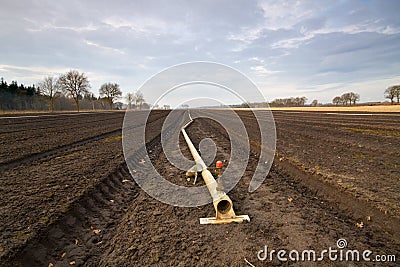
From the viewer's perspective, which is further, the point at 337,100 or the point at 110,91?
the point at 337,100

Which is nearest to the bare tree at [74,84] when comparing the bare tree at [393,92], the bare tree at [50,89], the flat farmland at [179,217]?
the bare tree at [50,89]

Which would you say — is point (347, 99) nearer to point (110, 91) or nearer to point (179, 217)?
point (110, 91)

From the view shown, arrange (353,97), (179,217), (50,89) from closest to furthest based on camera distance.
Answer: (179,217) → (50,89) → (353,97)

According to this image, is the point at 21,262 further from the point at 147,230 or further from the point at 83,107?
the point at 83,107

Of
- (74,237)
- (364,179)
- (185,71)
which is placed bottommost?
(74,237)

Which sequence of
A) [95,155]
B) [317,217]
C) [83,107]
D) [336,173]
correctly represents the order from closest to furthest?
[317,217] < [336,173] < [95,155] < [83,107]

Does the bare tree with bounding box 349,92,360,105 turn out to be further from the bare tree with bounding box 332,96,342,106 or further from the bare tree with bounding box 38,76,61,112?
the bare tree with bounding box 38,76,61,112

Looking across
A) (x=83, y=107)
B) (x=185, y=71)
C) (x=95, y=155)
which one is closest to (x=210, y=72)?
(x=185, y=71)

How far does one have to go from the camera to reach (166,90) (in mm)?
5801

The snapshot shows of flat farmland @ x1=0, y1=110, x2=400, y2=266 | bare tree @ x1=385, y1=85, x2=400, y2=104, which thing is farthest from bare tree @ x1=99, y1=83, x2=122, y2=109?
bare tree @ x1=385, y1=85, x2=400, y2=104

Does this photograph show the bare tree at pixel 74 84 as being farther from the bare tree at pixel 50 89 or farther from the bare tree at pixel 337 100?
the bare tree at pixel 337 100

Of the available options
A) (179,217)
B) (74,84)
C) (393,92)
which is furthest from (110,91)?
(393,92)

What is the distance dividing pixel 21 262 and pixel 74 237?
0.80 m

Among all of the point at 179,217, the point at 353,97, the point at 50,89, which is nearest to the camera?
the point at 179,217
